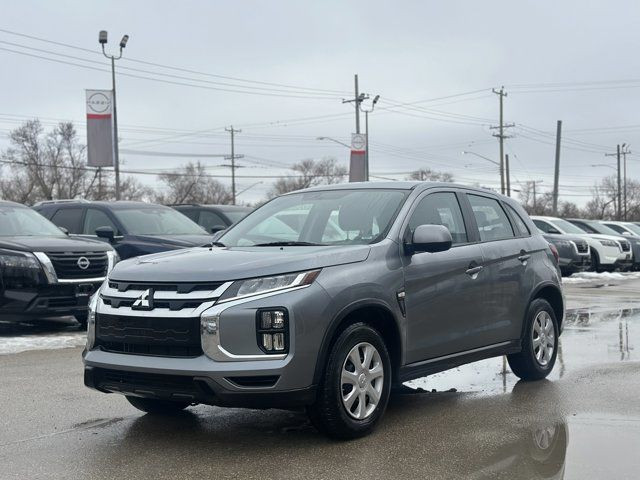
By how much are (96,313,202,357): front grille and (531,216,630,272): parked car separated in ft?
66.3

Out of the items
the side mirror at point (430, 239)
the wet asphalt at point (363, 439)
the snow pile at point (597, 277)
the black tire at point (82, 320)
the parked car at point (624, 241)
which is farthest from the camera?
the parked car at point (624, 241)

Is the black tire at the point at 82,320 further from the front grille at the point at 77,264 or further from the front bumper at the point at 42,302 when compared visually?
the front grille at the point at 77,264

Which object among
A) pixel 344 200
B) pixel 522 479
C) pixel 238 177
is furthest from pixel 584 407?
pixel 238 177

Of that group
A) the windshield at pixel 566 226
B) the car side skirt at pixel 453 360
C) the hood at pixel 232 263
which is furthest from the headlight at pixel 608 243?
the hood at pixel 232 263

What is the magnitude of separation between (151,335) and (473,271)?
2719 mm

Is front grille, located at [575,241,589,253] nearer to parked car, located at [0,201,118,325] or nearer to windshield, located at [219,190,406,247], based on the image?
parked car, located at [0,201,118,325]

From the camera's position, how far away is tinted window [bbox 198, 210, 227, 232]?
16734 millimetres

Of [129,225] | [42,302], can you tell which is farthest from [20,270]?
[129,225]

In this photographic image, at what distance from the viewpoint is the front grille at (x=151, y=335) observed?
5.14 m

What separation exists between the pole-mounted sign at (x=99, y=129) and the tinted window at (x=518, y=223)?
71.7 ft

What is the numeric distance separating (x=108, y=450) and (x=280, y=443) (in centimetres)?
110

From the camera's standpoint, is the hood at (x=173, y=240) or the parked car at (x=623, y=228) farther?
the parked car at (x=623, y=228)

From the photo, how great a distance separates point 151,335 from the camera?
5.27m

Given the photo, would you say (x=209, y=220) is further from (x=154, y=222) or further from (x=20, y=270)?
(x=20, y=270)
